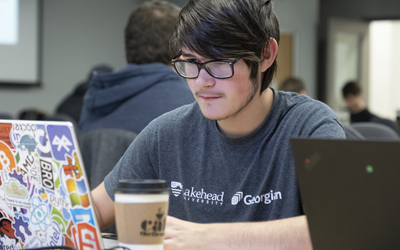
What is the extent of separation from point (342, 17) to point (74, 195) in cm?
613

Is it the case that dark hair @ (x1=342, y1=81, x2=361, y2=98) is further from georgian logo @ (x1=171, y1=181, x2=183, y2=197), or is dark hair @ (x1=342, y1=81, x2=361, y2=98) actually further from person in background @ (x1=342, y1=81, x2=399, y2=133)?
georgian logo @ (x1=171, y1=181, x2=183, y2=197)

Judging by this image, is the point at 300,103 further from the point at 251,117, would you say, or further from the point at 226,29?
the point at 226,29

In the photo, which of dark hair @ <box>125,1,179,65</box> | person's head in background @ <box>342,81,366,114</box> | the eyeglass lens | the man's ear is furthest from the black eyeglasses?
person's head in background @ <box>342,81,366,114</box>

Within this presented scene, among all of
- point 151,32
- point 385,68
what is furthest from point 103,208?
point 385,68

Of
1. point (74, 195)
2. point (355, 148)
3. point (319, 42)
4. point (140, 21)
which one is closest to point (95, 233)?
point (74, 195)

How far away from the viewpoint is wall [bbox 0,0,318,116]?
588 centimetres

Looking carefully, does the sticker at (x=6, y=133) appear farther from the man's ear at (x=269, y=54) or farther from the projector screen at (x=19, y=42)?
the projector screen at (x=19, y=42)

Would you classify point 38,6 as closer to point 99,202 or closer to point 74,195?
point 99,202

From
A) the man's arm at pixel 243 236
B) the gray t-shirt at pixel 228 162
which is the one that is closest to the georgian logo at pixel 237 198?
the gray t-shirt at pixel 228 162

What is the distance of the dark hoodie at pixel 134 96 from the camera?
6.62 feet

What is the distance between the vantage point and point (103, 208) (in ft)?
4.22

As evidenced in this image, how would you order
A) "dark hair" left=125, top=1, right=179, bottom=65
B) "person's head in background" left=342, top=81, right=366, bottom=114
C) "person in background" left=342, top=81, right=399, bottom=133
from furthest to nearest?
"person's head in background" left=342, top=81, right=366, bottom=114, "person in background" left=342, top=81, right=399, bottom=133, "dark hair" left=125, top=1, right=179, bottom=65

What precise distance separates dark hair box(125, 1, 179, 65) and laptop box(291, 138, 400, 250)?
Result: 1.59 m

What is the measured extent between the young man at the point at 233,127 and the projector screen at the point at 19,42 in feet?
15.3
